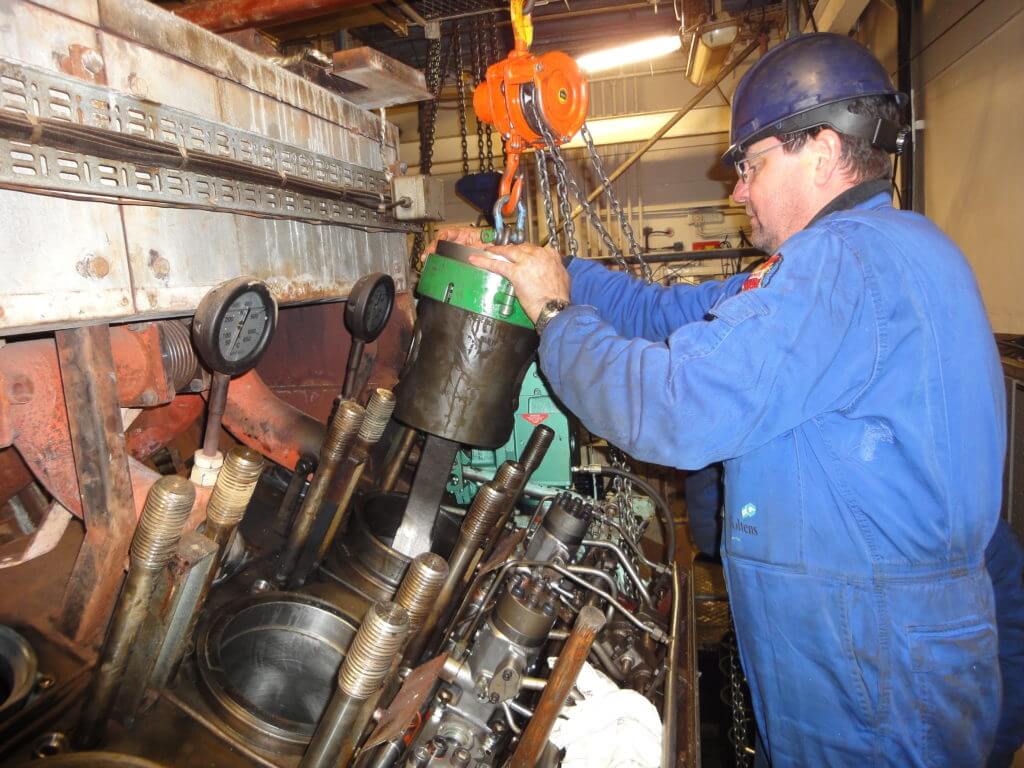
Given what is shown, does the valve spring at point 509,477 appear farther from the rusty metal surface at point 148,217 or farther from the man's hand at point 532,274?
the rusty metal surface at point 148,217

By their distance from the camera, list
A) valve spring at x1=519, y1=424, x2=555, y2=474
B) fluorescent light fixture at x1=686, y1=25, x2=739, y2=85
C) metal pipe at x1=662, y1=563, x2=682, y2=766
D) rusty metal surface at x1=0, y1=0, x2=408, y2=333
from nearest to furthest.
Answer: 1. rusty metal surface at x1=0, y1=0, x2=408, y2=333
2. metal pipe at x1=662, y1=563, x2=682, y2=766
3. valve spring at x1=519, y1=424, x2=555, y2=474
4. fluorescent light fixture at x1=686, y1=25, x2=739, y2=85

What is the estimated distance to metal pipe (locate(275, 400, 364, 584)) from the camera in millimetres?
1823

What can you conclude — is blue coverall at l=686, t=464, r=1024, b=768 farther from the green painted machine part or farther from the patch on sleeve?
the green painted machine part

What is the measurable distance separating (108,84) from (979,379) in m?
2.01

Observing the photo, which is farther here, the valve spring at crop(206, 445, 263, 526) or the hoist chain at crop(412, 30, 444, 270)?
the hoist chain at crop(412, 30, 444, 270)

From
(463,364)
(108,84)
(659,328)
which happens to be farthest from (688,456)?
(108,84)

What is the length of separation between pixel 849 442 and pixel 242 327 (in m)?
1.49

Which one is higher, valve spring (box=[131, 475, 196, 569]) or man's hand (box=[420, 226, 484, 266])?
man's hand (box=[420, 226, 484, 266])

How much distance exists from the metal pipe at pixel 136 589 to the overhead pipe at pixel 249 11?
178 cm

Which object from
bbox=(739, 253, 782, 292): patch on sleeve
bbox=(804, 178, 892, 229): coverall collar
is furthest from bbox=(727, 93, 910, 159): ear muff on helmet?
bbox=(739, 253, 782, 292): patch on sleeve

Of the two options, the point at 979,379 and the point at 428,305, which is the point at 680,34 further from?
the point at 979,379

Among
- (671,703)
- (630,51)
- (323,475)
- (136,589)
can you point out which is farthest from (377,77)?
(630,51)

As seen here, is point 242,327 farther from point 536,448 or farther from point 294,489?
point 536,448

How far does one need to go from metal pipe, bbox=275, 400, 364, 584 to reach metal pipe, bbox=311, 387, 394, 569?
0.08 meters
